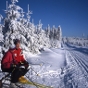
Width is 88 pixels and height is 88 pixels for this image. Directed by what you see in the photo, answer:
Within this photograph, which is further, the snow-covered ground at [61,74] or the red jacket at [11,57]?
the snow-covered ground at [61,74]

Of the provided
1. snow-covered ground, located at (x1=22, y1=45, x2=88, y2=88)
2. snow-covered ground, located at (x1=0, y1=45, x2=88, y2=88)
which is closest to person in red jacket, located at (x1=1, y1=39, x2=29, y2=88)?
snow-covered ground, located at (x1=0, y1=45, x2=88, y2=88)

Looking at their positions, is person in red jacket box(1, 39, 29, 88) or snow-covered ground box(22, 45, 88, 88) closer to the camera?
person in red jacket box(1, 39, 29, 88)

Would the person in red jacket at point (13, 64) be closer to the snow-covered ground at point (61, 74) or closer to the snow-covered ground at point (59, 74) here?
the snow-covered ground at point (59, 74)

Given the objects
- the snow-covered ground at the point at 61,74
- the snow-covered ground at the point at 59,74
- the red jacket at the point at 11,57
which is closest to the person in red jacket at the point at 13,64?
the red jacket at the point at 11,57

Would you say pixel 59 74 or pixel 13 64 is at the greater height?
pixel 13 64

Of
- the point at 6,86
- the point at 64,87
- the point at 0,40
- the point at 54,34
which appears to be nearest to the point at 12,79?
the point at 6,86

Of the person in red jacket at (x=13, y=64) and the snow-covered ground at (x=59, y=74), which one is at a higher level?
the person in red jacket at (x=13, y=64)

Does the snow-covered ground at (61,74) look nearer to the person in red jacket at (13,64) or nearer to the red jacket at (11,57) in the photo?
the person in red jacket at (13,64)

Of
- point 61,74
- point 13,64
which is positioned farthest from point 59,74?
point 13,64

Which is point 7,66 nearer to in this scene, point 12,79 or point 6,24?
point 12,79

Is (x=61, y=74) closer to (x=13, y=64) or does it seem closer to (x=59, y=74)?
(x=59, y=74)

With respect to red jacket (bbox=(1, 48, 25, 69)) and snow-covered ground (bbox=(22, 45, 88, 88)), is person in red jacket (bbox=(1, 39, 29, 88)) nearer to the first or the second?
red jacket (bbox=(1, 48, 25, 69))

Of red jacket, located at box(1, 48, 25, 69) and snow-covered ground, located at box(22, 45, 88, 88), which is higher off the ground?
red jacket, located at box(1, 48, 25, 69)

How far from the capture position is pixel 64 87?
27.5ft
